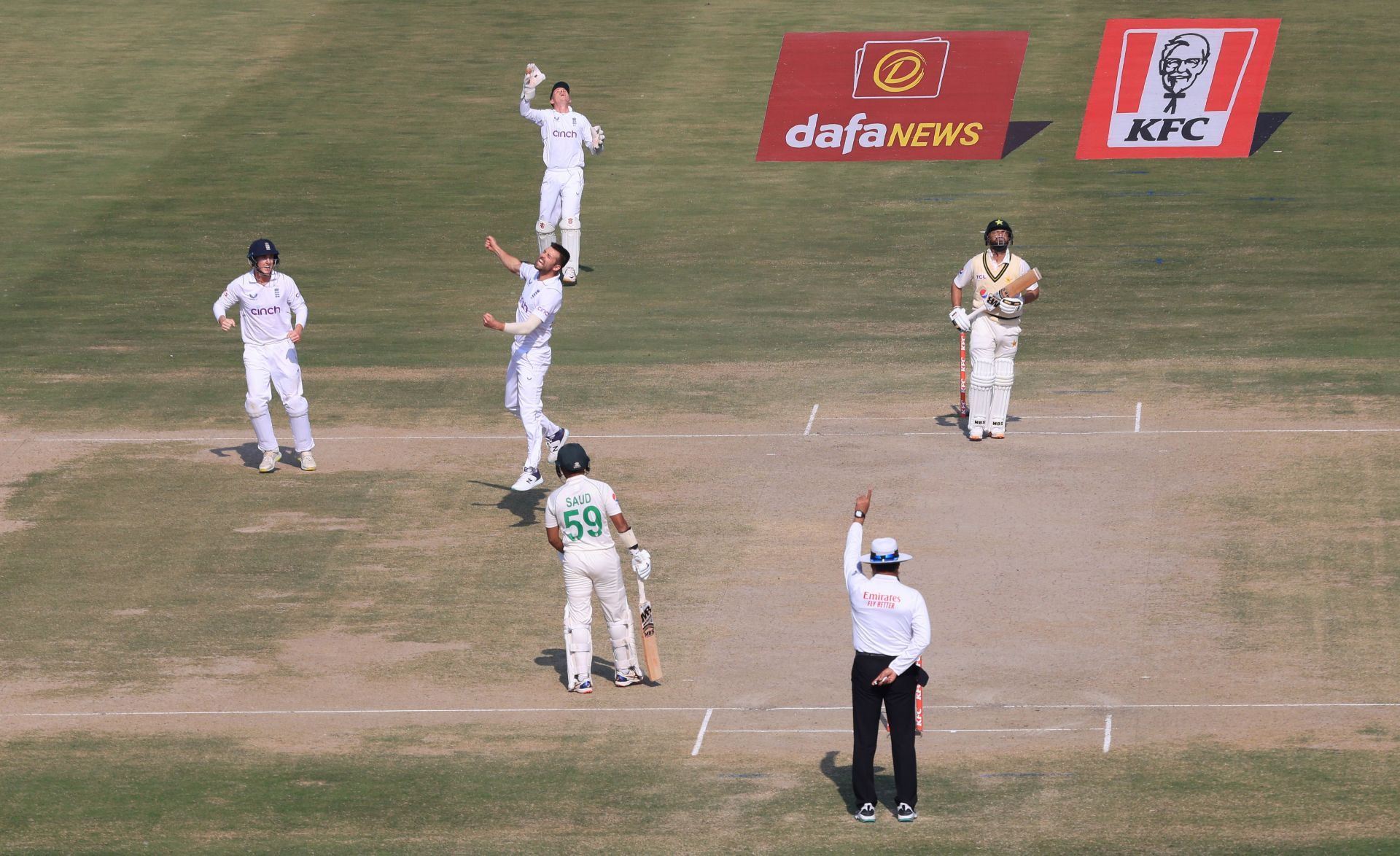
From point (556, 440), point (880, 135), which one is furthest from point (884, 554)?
point (880, 135)

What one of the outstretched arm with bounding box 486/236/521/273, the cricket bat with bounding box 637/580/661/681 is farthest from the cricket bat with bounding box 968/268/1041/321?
the cricket bat with bounding box 637/580/661/681

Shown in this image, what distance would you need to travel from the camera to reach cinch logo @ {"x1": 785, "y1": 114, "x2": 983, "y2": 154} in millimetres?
33562

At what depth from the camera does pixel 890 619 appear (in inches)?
537

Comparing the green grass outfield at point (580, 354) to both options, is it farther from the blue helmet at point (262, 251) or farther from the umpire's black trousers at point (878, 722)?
the blue helmet at point (262, 251)

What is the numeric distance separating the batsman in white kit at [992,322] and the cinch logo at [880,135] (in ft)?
39.9

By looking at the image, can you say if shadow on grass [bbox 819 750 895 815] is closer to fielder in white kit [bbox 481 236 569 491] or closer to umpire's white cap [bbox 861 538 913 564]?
umpire's white cap [bbox 861 538 913 564]

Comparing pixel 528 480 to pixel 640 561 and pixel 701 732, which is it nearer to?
pixel 640 561

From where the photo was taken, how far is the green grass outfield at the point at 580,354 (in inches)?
581

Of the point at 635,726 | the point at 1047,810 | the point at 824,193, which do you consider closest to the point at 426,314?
the point at 824,193

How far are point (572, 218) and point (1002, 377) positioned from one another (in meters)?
8.19

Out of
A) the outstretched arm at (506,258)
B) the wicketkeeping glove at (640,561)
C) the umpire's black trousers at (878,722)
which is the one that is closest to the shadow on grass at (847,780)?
the umpire's black trousers at (878,722)

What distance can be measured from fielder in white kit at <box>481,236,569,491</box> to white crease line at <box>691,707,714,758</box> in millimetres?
4585

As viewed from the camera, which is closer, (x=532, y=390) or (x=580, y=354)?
(x=532, y=390)

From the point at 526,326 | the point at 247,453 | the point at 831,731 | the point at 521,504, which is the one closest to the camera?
the point at 831,731
